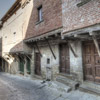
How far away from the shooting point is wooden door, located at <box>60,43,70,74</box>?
5.51 meters

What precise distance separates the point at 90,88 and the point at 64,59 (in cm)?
218

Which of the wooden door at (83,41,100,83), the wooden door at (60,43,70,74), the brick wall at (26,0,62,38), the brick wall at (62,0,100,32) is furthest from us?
the wooden door at (60,43,70,74)

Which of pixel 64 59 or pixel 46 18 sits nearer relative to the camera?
pixel 64 59

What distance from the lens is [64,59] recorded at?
569 centimetres

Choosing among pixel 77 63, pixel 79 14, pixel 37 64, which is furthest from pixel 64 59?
pixel 37 64

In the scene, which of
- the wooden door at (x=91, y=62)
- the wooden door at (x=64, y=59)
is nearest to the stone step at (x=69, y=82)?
the wooden door at (x=64, y=59)

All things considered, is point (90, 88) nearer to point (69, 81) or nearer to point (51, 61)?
point (69, 81)

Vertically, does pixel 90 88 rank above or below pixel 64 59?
below

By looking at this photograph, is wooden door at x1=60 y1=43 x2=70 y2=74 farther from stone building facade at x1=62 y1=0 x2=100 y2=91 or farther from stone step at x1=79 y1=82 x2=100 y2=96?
stone step at x1=79 y1=82 x2=100 y2=96

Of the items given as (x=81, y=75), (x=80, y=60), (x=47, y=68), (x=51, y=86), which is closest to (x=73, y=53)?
(x=80, y=60)

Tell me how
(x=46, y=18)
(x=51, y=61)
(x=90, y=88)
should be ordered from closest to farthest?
(x=90, y=88) < (x=46, y=18) < (x=51, y=61)

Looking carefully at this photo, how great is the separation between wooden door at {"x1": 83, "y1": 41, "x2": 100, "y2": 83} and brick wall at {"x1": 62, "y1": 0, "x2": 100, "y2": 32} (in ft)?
4.29

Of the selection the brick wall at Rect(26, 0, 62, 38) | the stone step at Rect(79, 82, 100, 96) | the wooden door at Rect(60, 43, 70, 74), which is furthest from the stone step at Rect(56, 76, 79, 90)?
the brick wall at Rect(26, 0, 62, 38)

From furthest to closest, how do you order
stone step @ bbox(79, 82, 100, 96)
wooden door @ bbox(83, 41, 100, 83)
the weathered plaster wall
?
the weathered plaster wall, wooden door @ bbox(83, 41, 100, 83), stone step @ bbox(79, 82, 100, 96)
